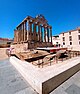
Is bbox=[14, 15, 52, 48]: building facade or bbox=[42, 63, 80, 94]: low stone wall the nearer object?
bbox=[42, 63, 80, 94]: low stone wall

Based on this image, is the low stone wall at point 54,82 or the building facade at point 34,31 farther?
the building facade at point 34,31

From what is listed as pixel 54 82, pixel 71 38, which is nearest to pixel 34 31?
pixel 71 38

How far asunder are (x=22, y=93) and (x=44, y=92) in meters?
0.59

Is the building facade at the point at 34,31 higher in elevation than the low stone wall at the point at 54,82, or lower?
higher

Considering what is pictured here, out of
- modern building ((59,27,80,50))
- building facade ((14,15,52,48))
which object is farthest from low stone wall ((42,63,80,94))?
modern building ((59,27,80,50))

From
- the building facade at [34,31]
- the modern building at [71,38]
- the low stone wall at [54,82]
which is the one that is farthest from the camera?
the modern building at [71,38]

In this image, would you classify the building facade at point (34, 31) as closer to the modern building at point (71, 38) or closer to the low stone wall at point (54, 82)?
the modern building at point (71, 38)

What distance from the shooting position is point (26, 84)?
2.43 meters

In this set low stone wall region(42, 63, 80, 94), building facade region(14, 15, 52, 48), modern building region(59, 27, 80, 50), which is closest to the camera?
low stone wall region(42, 63, 80, 94)

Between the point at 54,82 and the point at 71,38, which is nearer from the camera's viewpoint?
the point at 54,82

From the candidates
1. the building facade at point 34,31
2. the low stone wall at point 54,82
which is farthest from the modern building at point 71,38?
the low stone wall at point 54,82

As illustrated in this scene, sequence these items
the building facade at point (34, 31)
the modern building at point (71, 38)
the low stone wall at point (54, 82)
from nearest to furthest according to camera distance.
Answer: the low stone wall at point (54, 82), the building facade at point (34, 31), the modern building at point (71, 38)

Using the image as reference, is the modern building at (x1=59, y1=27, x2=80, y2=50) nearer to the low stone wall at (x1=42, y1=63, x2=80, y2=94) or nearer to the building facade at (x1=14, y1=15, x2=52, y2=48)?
the building facade at (x1=14, y1=15, x2=52, y2=48)

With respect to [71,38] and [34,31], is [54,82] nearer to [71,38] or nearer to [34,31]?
[34,31]
